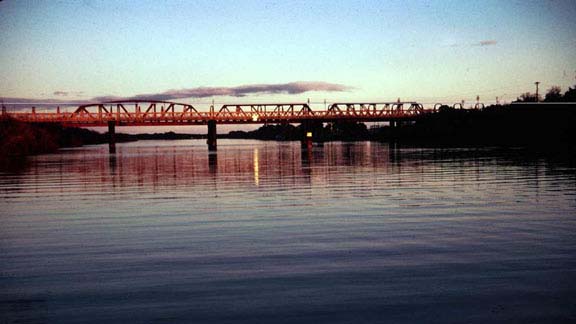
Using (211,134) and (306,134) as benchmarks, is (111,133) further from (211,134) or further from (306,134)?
(306,134)

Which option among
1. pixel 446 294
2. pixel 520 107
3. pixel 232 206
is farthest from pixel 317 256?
pixel 520 107

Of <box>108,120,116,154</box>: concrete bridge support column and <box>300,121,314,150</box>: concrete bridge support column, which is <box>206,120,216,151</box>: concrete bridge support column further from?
<box>108,120,116,154</box>: concrete bridge support column

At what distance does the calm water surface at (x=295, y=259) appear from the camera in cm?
1069

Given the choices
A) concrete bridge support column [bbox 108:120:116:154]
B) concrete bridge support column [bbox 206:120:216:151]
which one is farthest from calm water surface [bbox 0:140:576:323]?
concrete bridge support column [bbox 108:120:116:154]

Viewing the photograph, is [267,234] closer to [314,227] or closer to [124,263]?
[314,227]

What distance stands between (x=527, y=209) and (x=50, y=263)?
1775 cm

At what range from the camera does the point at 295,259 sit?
14836mm

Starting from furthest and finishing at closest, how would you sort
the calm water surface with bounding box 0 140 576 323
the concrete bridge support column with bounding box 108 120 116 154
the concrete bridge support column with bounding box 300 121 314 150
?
the concrete bridge support column with bounding box 108 120 116 154 → the concrete bridge support column with bounding box 300 121 314 150 → the calm water surface with bounding box 0 140 576 323

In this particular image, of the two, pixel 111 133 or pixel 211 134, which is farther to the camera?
pixel 211 134

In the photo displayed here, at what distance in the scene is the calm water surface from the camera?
10688mm

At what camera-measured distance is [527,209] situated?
23.4 m

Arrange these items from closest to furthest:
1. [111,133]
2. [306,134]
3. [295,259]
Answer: [295,259] < [306,134] < [111,133]

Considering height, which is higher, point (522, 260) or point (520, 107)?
point (520, 107)

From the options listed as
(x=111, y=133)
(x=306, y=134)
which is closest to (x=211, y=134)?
(x=306, y=134)
